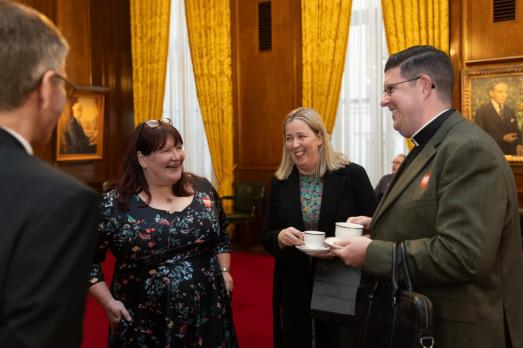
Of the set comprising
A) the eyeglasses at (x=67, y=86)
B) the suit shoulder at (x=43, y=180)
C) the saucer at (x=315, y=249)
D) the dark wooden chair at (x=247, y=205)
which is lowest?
the dark wooden chair at (x=247, y=205)

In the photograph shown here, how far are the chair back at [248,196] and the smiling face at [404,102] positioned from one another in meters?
6.29

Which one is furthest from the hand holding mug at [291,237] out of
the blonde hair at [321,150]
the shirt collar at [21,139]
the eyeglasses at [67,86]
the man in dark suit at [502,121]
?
the man in dark suit at [502,121]

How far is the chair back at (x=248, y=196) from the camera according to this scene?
8305mm

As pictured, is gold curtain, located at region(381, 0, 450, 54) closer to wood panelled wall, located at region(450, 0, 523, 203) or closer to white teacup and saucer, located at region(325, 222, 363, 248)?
wood panelled wall, located at region(450, 0, 523, 203)

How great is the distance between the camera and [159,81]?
32.0ft

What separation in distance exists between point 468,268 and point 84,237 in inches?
48.8

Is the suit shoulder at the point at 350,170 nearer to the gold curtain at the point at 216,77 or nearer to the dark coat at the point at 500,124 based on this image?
the dark coat at the point at 500,124

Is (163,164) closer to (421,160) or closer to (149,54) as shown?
(421,160)

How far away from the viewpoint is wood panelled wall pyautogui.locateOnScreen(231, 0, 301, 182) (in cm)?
848

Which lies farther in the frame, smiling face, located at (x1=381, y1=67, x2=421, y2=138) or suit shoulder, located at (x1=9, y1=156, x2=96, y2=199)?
smiling face, located at (x1=381, y1=67, x2=421, y2=138)

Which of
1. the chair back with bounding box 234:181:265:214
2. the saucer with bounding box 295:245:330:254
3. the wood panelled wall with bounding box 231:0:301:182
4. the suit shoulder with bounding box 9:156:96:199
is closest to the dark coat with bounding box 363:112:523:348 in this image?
the saucer with bounding box 295:245:330:254

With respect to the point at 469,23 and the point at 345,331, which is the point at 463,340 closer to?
the point at 345,331

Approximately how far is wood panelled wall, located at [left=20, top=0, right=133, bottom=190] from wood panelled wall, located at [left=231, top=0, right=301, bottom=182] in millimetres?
2800

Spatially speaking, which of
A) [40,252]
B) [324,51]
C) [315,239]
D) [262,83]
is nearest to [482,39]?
[324,51]
